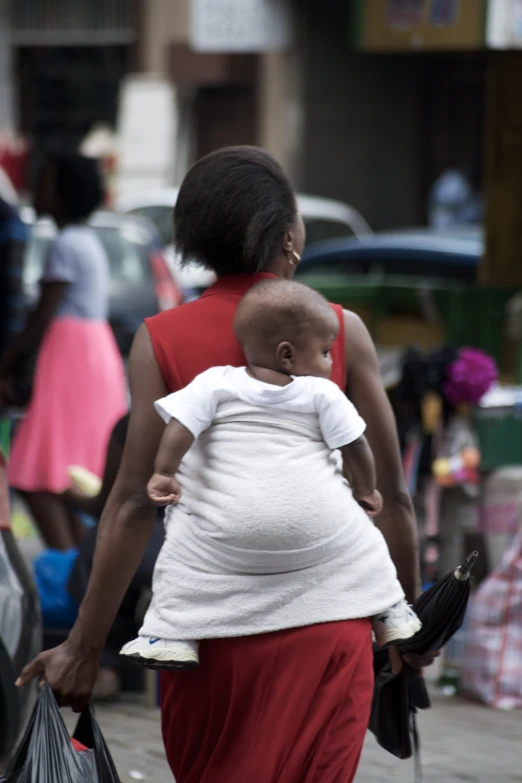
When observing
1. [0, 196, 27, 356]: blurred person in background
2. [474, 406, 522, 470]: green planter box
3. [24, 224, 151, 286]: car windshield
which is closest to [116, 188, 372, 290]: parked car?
[24, 224, 151, 286]: car windshield

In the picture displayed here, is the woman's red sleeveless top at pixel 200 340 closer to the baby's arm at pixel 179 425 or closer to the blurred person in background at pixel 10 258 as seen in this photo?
the baby's arm at pixel 179 425

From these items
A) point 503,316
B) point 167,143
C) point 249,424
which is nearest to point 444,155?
point 167,143

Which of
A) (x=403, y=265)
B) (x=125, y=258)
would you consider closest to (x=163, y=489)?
(x=403, y=265)

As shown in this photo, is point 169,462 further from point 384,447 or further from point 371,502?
point 384,447

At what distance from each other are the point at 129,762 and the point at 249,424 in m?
2.24

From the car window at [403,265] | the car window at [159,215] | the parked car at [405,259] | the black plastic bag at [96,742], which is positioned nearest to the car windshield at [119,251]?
the parked car at [405,259]

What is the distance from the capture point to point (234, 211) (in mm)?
2803

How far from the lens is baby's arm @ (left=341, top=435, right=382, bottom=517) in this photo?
2.70 meters

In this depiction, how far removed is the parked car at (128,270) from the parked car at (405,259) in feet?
3.90

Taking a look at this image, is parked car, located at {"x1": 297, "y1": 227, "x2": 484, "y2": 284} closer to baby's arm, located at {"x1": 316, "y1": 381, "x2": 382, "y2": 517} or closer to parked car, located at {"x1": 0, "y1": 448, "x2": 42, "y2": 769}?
parked car, located at {"x1": 0, "y1": 448, "x2": 42, "y2": 769}

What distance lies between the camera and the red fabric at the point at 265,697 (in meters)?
2.67

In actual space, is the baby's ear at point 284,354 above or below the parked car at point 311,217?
above

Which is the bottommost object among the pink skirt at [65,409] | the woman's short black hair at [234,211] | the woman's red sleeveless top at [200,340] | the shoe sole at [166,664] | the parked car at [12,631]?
the pink skirt at [65,409]

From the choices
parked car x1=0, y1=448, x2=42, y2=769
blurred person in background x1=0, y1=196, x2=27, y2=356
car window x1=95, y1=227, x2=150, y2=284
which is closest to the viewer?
parked car x1=0, y1=448, x2=42, y2=769
